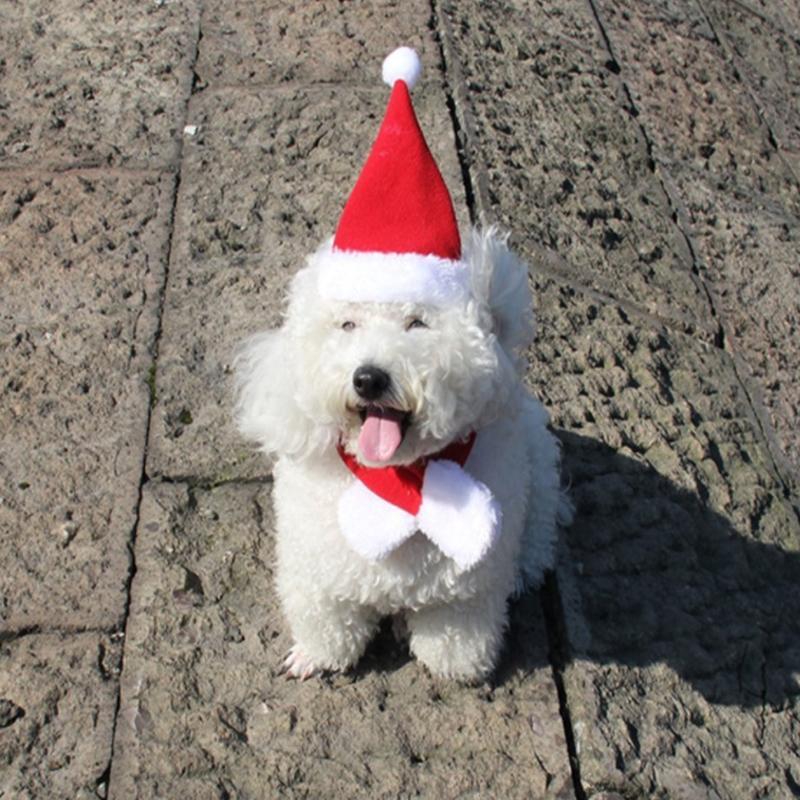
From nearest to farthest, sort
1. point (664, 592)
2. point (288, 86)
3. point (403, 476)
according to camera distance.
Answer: point (403, 476) < point (664, 592) < point (288, 86)

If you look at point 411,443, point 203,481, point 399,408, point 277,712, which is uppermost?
point 399,408

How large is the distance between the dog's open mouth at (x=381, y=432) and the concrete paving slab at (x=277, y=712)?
0.81 m

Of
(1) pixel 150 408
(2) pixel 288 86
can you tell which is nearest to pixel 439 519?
(1) pixel 150 408

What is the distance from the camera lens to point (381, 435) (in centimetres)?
222

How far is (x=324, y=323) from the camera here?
2273 mm

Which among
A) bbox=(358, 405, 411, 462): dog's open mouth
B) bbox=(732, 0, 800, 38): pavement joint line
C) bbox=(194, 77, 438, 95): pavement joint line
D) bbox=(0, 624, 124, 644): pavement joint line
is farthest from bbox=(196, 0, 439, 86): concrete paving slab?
bbox=(358, 405, 411, 462): dog's open mouth

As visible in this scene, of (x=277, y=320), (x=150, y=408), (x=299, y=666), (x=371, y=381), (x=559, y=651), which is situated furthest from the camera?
(x=277, y=320)

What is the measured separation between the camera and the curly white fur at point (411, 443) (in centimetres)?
220

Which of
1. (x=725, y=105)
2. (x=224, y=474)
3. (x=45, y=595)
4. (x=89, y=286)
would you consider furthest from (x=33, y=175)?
(x=725, y=105)

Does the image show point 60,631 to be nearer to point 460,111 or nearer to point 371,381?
point 371,381

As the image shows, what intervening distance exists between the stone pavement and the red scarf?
655 millimetres

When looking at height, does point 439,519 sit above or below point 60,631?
above

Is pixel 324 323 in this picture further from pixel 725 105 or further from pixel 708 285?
pixel 725 105

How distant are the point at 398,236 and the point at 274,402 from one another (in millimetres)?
439
